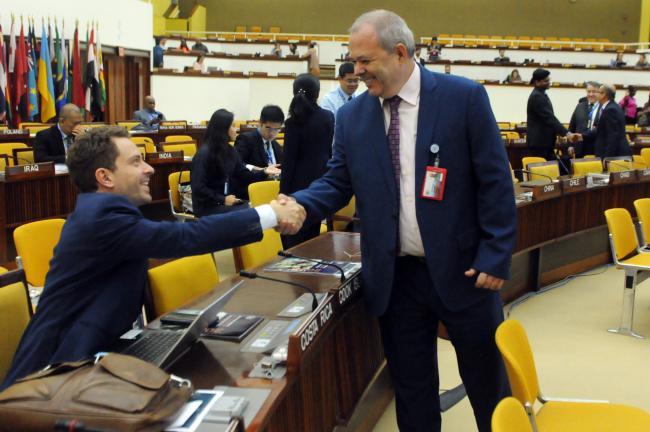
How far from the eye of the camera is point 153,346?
1.79 metres

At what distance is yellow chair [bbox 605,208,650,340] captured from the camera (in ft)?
13.1

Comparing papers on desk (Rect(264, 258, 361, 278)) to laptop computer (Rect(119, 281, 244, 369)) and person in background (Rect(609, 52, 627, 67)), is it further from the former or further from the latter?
person in background (Rect(609, 52, 627, 67))

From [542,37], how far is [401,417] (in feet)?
76.8

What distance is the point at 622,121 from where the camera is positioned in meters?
7.28

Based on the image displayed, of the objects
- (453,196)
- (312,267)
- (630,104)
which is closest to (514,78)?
(630,104)

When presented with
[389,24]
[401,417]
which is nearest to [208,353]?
[401,417]

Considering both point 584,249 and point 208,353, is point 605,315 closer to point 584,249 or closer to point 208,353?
point 584,249

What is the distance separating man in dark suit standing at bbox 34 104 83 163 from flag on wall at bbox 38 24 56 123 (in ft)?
17.9

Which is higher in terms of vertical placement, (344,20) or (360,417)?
(344,20)

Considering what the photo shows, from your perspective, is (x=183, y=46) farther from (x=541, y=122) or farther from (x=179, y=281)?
(x=179, y=281)

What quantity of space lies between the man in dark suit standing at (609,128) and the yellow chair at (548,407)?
5.63m

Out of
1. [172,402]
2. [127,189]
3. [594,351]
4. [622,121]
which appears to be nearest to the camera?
[172,402]

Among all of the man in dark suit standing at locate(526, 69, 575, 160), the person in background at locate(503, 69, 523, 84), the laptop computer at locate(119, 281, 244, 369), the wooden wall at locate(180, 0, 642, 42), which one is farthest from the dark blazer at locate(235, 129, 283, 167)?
the wooden wall at locate(180, 0, 642, 42)

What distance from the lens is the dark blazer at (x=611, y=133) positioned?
7227 mm
